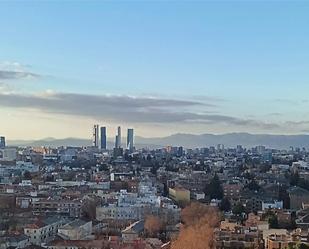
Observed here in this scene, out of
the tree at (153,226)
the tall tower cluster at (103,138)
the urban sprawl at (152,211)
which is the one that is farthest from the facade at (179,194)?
the tall tower cluster at (103,138)

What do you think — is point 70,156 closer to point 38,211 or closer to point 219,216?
point 38,211

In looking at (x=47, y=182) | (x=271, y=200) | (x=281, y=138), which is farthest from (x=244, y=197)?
(x=281, y=138)

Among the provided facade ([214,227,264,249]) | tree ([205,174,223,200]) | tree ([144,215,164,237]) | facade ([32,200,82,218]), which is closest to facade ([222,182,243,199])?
tree ([205,174,223,200])

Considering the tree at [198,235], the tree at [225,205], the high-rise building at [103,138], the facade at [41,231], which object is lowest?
the facade at [41,231]

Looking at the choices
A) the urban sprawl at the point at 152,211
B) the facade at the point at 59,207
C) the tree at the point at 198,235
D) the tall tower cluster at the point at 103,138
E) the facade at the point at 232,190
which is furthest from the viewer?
the tall tower cluster at the point at 103,138

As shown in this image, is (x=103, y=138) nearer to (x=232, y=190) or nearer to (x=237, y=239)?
(x=232, y=190)

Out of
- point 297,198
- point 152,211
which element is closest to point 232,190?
point 297,198

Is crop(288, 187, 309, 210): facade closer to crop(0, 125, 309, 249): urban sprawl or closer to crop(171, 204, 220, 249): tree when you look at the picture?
crop(0, 125, 309, 249): urban sprawl

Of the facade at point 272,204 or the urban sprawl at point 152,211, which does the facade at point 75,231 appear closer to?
the urban sprawl at point 152,211
